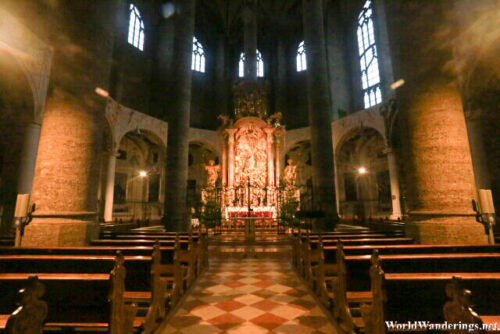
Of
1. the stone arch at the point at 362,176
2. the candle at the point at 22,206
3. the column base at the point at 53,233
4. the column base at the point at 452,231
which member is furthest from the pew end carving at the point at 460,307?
the stone arch at the point at 362,176

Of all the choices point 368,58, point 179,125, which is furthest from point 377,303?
point 368,58

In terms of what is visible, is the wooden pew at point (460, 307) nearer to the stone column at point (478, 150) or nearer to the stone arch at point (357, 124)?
the stone column at point (478, 150)

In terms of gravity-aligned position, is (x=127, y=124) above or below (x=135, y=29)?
below


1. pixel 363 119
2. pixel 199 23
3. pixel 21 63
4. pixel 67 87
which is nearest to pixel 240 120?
pixel 363 119

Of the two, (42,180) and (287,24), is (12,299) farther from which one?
(287,24)

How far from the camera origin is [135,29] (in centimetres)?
1870

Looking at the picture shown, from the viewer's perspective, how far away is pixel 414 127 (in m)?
4.59

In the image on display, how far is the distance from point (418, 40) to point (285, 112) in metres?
17.7

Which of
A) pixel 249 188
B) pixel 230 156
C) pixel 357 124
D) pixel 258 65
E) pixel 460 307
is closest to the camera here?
pixel 460 307

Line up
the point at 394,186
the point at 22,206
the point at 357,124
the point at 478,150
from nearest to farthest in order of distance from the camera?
the point at 22,206 → the point at 478,150 → the point at 394,186 → the point at 357,124

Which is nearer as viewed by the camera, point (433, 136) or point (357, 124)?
point (433, 136)

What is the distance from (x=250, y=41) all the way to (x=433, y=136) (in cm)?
1592

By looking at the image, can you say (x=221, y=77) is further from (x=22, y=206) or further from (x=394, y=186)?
(x=22, y=206)

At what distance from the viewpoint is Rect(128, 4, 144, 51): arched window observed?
18.2m
